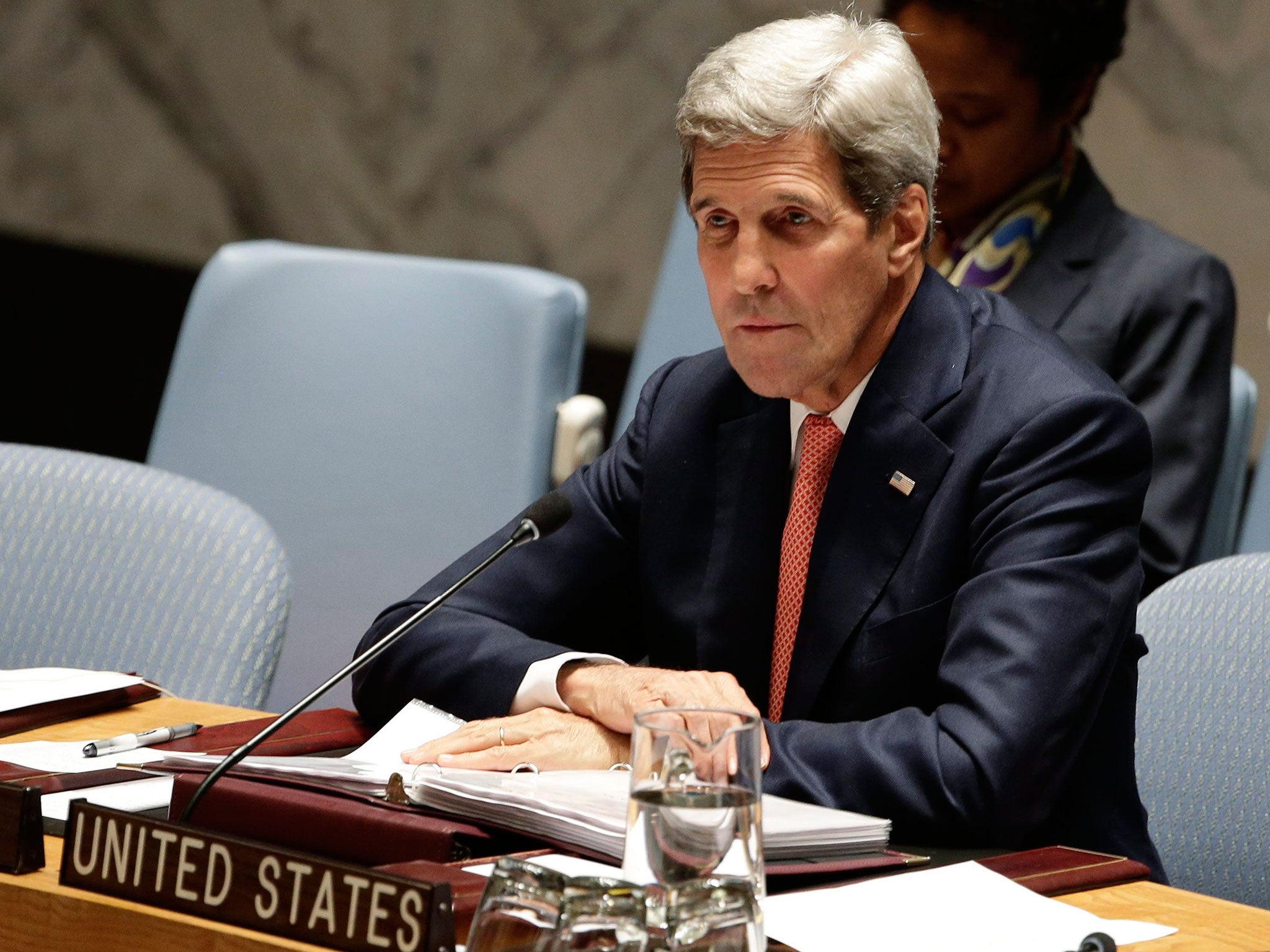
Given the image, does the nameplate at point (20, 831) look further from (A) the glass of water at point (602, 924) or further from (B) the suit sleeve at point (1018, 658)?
(B) the suit sleeve at point (1018, 658)

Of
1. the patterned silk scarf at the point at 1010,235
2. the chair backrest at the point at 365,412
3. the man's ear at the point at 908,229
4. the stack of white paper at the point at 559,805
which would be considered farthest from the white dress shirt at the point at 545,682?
the patterned silk scarf at the point at 1010,235

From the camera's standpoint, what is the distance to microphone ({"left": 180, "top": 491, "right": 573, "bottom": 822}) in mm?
1183

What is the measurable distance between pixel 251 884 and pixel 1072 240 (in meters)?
1.85

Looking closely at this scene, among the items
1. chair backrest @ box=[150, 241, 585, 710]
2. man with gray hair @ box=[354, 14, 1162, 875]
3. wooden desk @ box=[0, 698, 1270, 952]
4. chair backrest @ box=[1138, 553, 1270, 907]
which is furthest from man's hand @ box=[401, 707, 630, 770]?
chair backrest @ box=[150, 241, 585, 710]

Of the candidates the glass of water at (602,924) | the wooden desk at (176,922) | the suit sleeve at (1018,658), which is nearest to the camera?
the glass of water at (602,924)

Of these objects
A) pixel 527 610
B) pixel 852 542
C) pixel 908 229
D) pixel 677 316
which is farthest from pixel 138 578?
pixel 677 316

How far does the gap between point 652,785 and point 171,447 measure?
1.71 meters

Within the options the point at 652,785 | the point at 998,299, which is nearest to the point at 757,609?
the point at 998,299

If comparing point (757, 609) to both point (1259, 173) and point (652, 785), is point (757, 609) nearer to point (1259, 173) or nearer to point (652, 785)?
point (652, 785)

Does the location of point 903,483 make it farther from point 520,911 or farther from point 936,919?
point 520,911

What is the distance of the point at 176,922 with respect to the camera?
3.38ft

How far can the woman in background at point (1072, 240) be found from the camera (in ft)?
7.95

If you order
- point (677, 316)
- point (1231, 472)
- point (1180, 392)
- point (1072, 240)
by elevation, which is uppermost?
point (1072, 240)

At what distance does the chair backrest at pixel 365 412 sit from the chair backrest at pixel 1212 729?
913 millimetres
